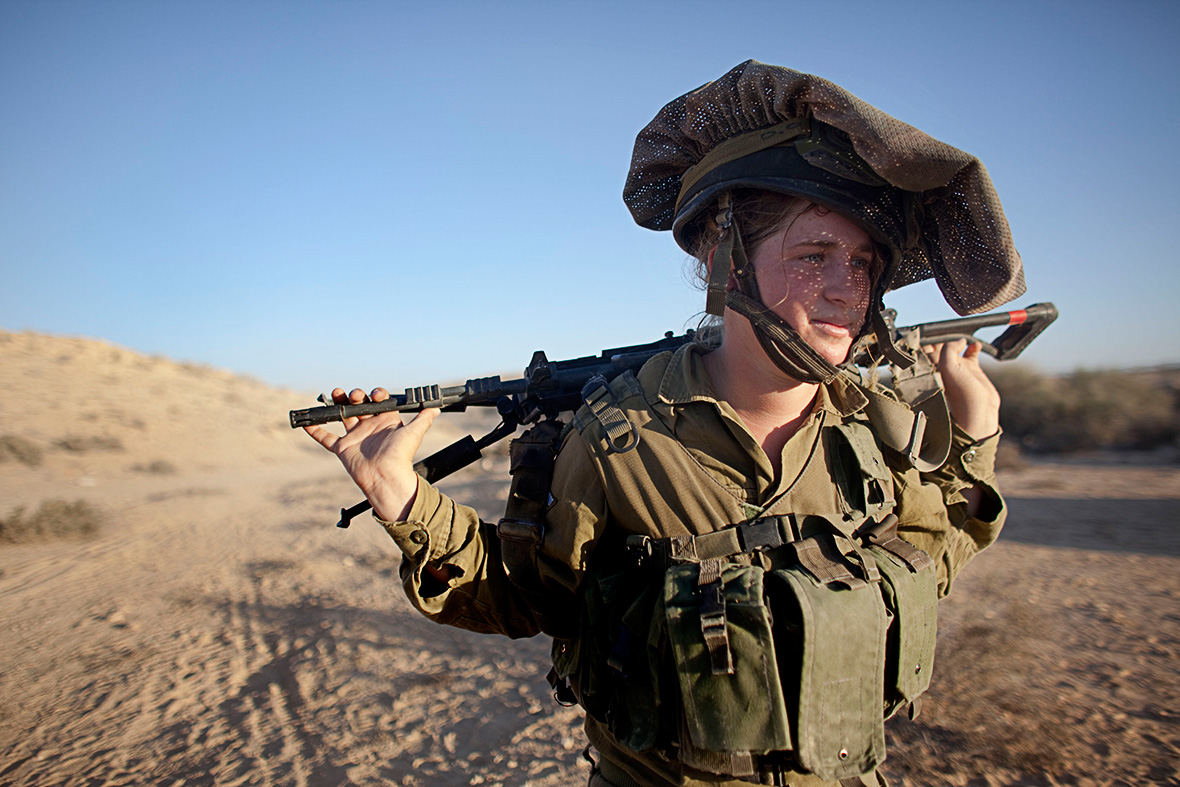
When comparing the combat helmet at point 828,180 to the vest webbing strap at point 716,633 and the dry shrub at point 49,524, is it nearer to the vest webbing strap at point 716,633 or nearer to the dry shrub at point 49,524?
the vest webbing strap at point 716,633

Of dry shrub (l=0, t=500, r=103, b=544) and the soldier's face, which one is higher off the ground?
the soldier's face

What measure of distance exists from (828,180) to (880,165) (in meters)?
0.14

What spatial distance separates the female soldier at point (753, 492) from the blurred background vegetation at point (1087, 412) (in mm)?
15920

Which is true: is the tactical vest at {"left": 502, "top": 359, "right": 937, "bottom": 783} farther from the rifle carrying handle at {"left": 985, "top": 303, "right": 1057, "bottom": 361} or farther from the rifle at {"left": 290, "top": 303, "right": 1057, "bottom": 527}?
the rifle carrying handle at {"left": 985, "top": 303, "right": 1057, "bottom": 361}

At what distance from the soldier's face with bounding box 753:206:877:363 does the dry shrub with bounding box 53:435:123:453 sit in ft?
65.2

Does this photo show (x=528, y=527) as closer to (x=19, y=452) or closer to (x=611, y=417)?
(x=611, y=417)

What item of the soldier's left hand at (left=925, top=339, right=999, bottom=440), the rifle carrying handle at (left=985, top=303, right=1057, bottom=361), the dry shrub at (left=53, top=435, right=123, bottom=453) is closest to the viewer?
the soldier's left hand at (left=925, top=339, right=999, bottom=440)

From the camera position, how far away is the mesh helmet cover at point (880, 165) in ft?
4.62

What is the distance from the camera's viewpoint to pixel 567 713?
13.6ft

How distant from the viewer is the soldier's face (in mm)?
1580

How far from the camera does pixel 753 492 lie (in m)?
1.59

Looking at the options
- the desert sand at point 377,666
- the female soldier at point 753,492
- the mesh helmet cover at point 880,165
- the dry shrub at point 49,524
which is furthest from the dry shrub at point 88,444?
the mesh helmet cover at point 880,165

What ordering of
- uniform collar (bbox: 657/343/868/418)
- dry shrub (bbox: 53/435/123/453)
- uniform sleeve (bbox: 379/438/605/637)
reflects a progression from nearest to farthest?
uniform sleeve (bbox: 379/438/605/637) → uniform collar (bbox: 657/343/868/418) → dry shrub (bbox: 53/435/123/453)

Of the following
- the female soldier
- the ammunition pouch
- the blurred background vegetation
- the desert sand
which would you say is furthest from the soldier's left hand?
the blurred background vegetation
